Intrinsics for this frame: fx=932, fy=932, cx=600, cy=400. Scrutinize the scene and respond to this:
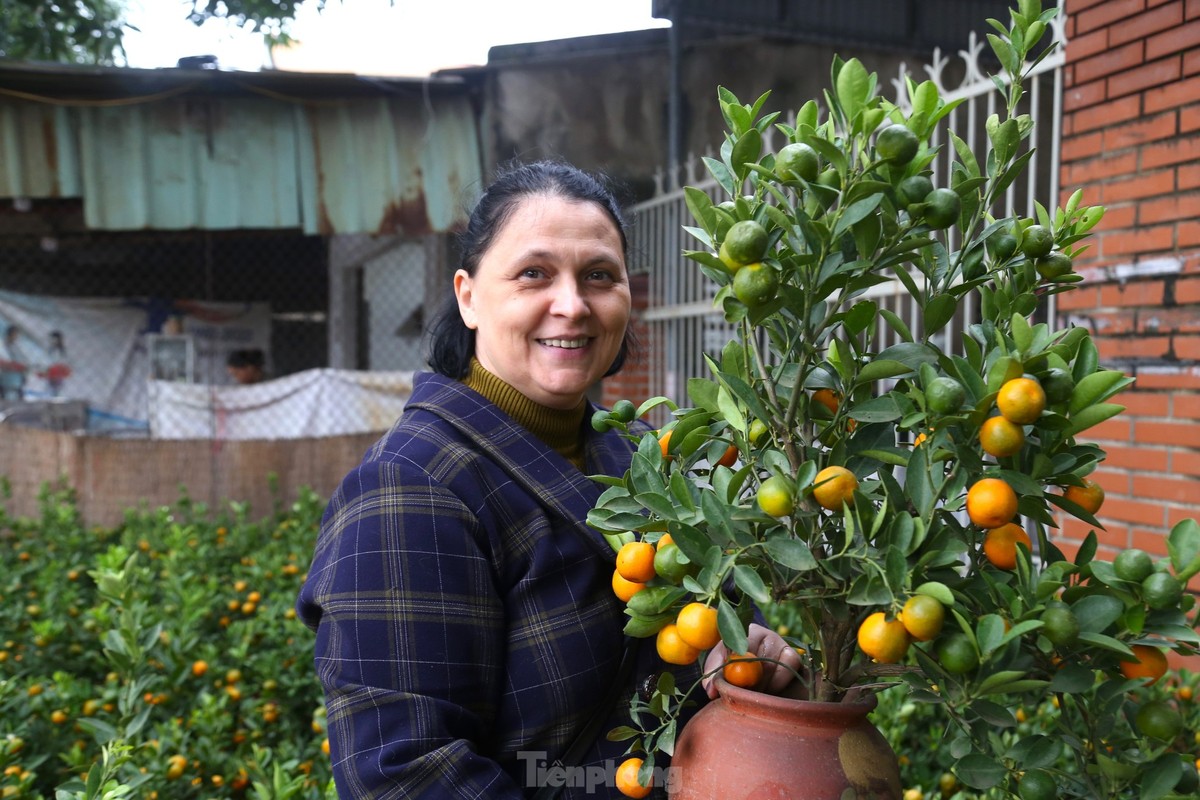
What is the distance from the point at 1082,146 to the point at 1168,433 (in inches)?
39.1

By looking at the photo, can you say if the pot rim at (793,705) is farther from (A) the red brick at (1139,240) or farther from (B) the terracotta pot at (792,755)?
(A) the red brick at (1139,240)

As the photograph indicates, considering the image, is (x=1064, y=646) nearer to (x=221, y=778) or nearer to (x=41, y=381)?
(x=221, y=778)

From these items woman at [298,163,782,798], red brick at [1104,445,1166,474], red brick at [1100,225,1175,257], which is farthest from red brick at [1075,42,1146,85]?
woman at [298,163,782,798]

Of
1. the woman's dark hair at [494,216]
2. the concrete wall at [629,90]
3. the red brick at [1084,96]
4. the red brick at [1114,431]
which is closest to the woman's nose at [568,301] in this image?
the woman's dark hair at [494,216]

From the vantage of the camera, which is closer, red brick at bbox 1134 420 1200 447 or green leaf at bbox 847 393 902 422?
green leaf at bbox 847 393 902 422

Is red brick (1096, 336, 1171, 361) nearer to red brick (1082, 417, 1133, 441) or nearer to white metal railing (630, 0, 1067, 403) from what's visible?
red brick (1082, 417, 1133, 441)

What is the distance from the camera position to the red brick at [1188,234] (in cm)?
276

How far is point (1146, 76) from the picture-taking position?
2.91 meters

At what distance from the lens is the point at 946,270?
106cm

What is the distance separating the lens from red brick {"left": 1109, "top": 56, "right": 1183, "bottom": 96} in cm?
282

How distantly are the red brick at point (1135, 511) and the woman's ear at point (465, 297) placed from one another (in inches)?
91.7

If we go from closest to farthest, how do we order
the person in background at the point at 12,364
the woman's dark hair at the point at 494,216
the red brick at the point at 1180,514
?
the woman's dark hair at the point at 494,216 → the red brick at the point at 1180,514 → the person in background at the point at 12,364

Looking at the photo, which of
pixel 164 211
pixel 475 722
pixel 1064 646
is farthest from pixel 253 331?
pixel 1064 646

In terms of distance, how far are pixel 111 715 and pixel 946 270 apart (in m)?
2.21
